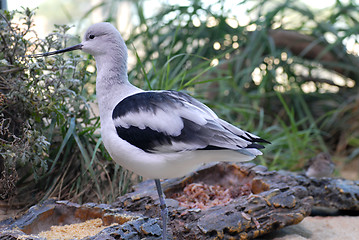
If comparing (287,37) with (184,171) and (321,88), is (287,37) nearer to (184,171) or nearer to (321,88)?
(321,88)

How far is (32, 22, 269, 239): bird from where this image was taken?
1708mm

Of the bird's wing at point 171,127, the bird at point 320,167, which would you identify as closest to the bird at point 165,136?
the bird's wing at point 171,127

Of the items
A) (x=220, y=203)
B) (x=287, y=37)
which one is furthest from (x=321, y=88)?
(x=220, y=203)

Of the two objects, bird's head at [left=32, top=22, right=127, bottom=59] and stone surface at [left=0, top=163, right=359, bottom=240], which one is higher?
bird's head at [left=32, top=22, right=127, bottom=59]

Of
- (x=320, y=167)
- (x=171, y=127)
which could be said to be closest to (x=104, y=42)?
A: (x=171, y=127)

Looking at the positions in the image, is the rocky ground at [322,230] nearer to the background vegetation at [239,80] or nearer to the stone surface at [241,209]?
the stone surface at [241,209]

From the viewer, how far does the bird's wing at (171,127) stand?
1697mm

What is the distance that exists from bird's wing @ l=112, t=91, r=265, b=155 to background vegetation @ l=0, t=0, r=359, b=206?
2.81 feet

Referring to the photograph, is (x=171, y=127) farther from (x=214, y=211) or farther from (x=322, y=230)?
(x=322, y=230)

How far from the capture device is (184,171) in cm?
180

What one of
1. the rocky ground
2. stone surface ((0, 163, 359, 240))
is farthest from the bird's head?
the rocky ground

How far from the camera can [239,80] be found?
195 inches

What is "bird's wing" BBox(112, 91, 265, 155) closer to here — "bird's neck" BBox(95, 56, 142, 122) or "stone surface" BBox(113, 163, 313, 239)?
"bird's neck" BBox(95, 56, 142, 122)

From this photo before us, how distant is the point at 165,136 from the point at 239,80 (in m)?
3.34
